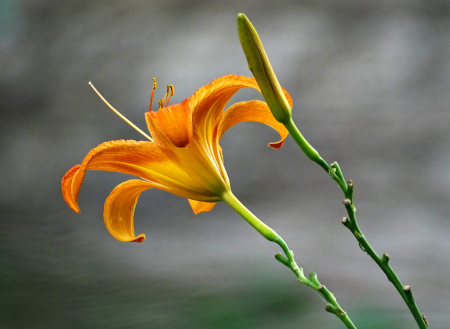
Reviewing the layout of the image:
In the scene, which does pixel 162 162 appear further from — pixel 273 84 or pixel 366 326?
pixel 366 326

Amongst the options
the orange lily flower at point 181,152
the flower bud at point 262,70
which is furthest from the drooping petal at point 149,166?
the flower bud at point 262,70

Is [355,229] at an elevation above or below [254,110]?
below

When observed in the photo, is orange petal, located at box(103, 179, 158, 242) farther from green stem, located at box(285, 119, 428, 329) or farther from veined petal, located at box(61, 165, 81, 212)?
green stem, located at box(285, 119, 428, 329)

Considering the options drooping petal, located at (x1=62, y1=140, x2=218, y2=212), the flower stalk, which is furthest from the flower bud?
drooping petal, located at (x1=62, y1=140, x2=218, y2=212)

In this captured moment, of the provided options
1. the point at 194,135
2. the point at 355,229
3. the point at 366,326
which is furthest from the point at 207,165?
the point at 366,326

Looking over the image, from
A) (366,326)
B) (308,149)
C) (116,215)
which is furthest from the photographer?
(366,326)

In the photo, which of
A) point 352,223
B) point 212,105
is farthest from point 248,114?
point 352,223
